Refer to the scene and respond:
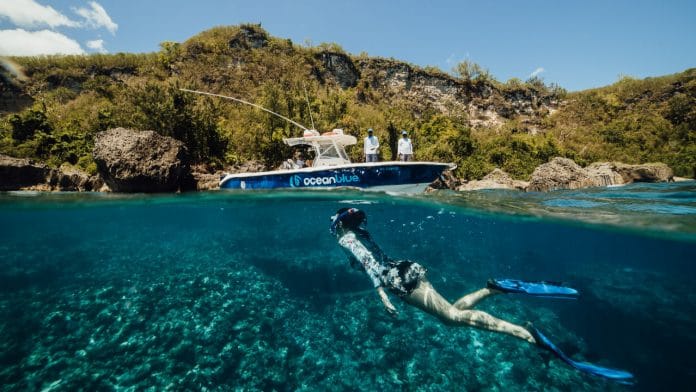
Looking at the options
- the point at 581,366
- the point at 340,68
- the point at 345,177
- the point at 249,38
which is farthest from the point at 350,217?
the point at 249,38

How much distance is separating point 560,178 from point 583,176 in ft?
5.74

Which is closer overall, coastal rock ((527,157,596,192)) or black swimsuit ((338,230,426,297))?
black swimsuit ((338,230,426,297))

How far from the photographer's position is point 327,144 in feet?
38.0

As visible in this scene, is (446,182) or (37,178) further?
(446,182)

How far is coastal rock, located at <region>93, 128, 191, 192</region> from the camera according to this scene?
17328 millimetres

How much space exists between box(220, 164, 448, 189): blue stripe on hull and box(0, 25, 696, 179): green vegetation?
1563 cm

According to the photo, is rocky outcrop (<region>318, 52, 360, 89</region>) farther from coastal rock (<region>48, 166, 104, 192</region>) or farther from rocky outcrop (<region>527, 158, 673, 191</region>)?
coastal rock (<region>48, 166, 104, 192</region>)

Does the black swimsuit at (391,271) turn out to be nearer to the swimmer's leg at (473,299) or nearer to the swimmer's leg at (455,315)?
the swimmer's leg at (455,315)

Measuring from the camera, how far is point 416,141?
31.3 metres

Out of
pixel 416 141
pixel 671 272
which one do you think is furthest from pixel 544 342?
A: pixel 416 141

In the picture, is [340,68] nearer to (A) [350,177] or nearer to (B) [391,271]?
(A) [350,177]

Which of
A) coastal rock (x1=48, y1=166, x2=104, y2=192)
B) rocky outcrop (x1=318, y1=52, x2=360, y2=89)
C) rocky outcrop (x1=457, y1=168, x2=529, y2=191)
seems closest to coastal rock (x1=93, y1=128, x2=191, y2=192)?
coastal rock (x1=48, y1=166, x2=104, y2=192)

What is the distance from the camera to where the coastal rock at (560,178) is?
18453 mm

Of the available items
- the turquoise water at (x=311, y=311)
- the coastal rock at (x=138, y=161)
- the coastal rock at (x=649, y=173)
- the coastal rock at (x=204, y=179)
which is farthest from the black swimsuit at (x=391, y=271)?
the coastal rock at (x=649, y=173)
